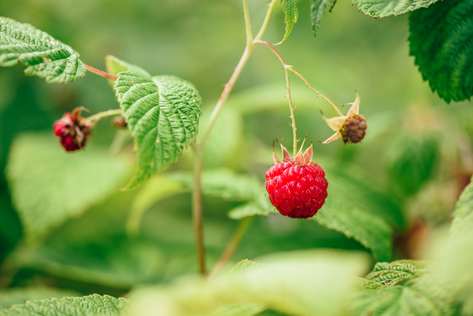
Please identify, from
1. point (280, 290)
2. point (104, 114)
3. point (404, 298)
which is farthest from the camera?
point (104, 114)

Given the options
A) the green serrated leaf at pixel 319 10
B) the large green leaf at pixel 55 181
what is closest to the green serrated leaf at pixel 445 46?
the green serrated leaf at pixel 319 10

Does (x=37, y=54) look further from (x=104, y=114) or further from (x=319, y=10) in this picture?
(x=319, y=10)

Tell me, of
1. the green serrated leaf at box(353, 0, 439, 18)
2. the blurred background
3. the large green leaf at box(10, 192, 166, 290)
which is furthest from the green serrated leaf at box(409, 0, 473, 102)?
the large green leaf at box(10, 192, 166, 290)

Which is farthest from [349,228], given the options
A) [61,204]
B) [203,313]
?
[61,204]

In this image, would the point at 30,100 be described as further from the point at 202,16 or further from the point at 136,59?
the point at 202,16

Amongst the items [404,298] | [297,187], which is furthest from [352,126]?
[404,298]

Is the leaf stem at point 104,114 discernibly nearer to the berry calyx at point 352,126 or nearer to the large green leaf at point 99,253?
the berry calyx at point 352,126
